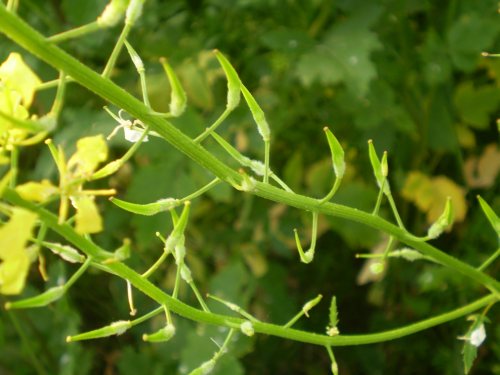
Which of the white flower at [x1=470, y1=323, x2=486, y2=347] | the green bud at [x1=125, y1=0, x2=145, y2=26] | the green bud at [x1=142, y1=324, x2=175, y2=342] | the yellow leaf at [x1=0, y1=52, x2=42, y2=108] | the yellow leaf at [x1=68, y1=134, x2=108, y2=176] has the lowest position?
the white flower at [x1=470, y1=323, x2=486, y2=347]

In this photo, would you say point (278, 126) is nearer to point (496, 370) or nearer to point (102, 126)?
point (102, 126)

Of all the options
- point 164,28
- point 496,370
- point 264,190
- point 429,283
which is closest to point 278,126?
point 164,28

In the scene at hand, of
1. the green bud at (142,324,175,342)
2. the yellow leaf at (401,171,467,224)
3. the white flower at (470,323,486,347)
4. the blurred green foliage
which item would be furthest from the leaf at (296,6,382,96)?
the green bud at (142,324,175,342)

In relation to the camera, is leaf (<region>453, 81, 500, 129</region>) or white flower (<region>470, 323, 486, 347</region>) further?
leaf (<region>453, 81, 500, 129</region>)

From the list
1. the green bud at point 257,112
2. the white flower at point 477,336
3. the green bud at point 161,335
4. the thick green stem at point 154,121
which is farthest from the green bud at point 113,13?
the white flower at point 477,336

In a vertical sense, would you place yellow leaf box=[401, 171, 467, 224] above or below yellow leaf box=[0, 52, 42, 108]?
below

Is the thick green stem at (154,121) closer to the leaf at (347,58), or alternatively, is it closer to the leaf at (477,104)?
the leaf at (347,58)

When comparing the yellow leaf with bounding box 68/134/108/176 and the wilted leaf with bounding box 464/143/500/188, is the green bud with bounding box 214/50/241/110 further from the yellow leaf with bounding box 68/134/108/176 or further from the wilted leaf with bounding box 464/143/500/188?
the wilted leaf with bounding box 464/143/500/188
